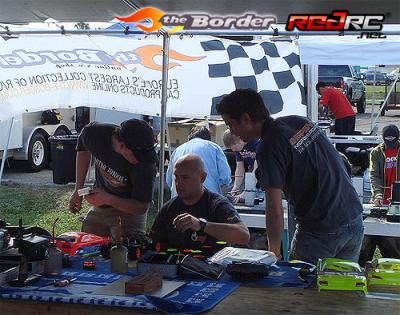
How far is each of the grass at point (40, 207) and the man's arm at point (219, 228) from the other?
12.5 ft

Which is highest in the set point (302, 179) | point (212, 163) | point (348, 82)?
point (348, 82)

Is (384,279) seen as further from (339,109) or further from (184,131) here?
(339,109)

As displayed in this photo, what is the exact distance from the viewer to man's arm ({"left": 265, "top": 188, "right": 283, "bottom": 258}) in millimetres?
2838

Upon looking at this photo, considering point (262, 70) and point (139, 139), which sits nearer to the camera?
point (139, 139)

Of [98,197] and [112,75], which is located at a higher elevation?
[112,75]

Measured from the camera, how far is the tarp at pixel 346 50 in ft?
21.2

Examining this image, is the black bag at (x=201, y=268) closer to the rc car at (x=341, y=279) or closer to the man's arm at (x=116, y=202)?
the rc car at (x=341, y=279)

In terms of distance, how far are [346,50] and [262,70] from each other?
60.6 inches

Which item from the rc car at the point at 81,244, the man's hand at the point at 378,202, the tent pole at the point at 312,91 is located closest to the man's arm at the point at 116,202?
the rc car at the point at 81,244

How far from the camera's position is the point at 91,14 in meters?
3.94
